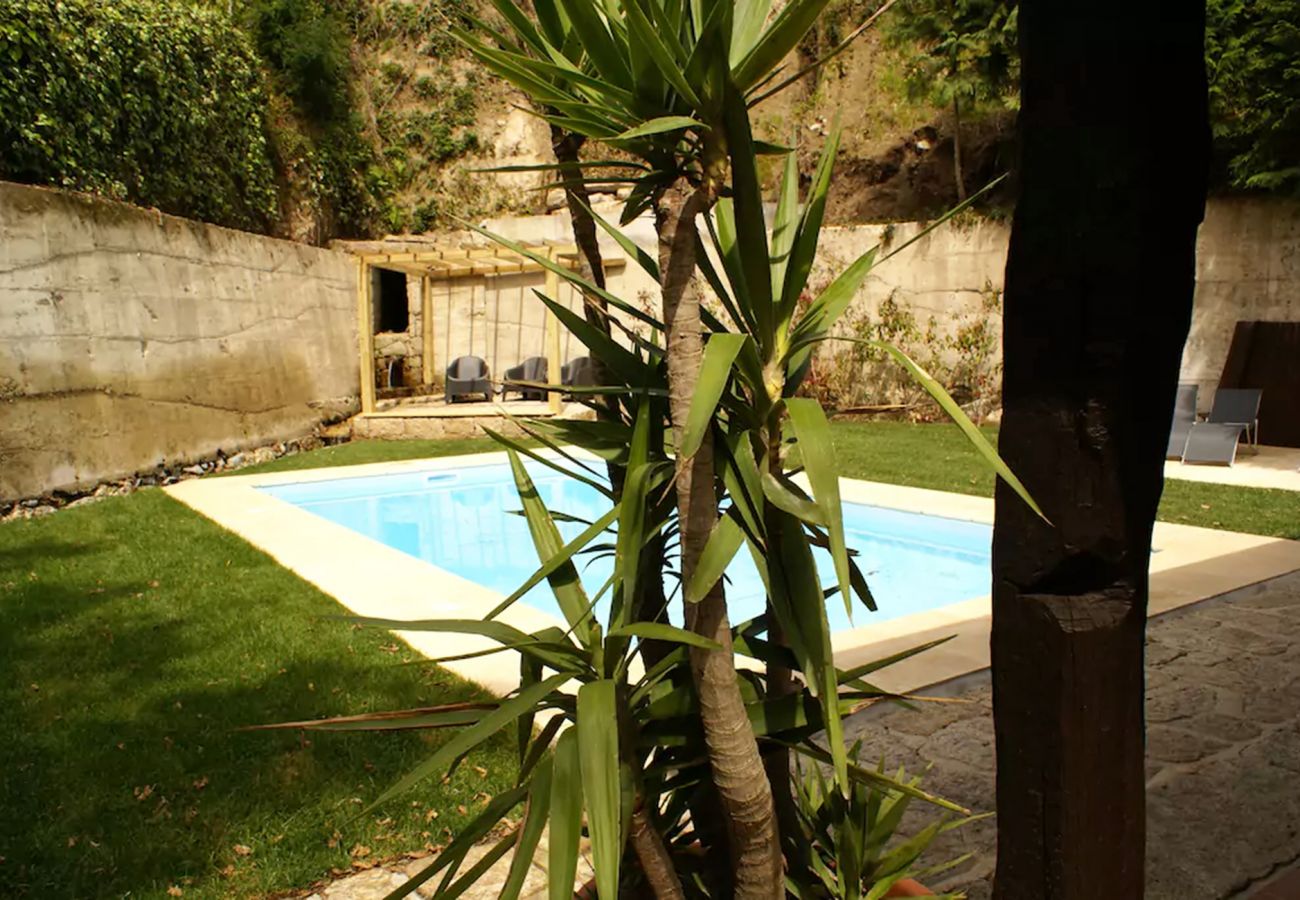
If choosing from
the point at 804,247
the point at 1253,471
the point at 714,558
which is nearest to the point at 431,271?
the point at 1253,471

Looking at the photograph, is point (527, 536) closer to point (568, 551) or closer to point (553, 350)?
point (553, 350)

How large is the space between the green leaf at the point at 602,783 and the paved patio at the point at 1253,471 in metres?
8.22

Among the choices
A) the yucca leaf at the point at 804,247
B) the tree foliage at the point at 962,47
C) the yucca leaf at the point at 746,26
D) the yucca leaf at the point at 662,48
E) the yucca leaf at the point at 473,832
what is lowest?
the yucca leaf at the point at 473,832

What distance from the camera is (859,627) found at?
4.69 meters

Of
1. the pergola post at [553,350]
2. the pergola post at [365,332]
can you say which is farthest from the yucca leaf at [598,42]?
the pergola post at [365,332]

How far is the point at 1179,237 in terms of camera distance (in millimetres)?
1217

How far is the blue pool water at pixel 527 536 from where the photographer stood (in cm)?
629

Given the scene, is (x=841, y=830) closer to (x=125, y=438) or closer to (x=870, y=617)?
(x=870, y=617)

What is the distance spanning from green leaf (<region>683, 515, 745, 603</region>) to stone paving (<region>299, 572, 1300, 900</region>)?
0.71 metres

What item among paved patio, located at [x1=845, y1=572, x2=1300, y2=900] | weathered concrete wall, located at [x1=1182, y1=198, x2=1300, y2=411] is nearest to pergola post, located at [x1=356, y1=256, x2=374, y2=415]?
weathered concrete wall, located at [x1=1182, y1=198, x2=1300, y2=411]

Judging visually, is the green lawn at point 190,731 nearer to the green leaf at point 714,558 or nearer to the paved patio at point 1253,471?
the green leaf at point 714,558

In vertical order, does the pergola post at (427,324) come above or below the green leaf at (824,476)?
above

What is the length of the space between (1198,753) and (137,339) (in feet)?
30.8

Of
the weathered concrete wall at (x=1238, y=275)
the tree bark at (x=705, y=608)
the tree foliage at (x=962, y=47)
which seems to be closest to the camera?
the tree bark at (x=705, y=608)
